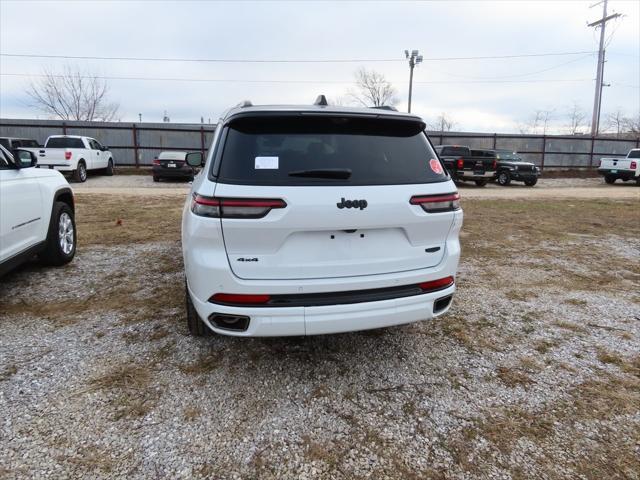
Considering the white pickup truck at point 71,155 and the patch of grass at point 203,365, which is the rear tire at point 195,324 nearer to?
the patch of grass at point 203,365

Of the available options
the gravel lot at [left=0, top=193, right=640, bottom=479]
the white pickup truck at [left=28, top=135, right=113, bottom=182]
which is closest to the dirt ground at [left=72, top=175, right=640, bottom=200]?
the white pickup truck at [left=28, top=135, right=113, bottom=182]

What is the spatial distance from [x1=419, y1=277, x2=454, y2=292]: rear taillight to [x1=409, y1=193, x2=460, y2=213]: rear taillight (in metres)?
0.46

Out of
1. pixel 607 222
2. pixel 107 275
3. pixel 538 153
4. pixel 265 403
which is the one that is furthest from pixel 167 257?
pixel 538 153

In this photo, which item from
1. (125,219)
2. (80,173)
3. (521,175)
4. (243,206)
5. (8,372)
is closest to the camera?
(243,206)

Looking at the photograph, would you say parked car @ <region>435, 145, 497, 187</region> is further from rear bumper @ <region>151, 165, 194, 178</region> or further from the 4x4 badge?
the 4x4 badge

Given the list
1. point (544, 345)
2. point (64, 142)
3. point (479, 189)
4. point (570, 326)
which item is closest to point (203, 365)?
point (544, 345)

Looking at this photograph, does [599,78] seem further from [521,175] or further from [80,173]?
[80,173]

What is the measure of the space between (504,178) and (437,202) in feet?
60.6

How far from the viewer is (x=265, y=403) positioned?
103 inches

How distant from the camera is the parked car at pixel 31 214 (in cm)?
387

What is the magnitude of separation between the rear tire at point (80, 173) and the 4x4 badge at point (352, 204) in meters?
17.3

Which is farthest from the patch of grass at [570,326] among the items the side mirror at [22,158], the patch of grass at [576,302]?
the side mirror at [22,158]

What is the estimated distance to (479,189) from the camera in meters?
17.8

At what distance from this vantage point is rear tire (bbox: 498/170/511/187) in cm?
1931
